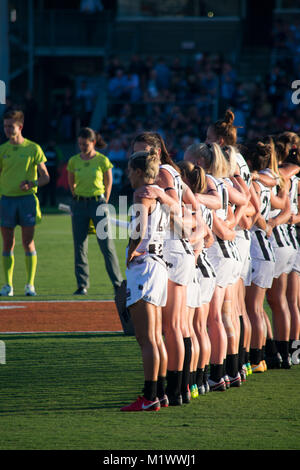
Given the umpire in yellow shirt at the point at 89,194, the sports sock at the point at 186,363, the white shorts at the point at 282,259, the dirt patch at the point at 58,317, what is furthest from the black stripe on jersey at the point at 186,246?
the umpire in yellow shirt at the point at 89,194

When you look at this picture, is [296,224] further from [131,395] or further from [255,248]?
[131,395]

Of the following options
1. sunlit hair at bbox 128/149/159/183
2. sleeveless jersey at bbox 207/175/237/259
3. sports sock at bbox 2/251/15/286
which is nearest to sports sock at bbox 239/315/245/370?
sleeveless jersey at bbox 207/175/237/259

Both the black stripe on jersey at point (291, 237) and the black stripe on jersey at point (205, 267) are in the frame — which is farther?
the black stripe on jersey at point (291, 237)

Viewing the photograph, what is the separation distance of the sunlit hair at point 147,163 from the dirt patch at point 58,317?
3682mm

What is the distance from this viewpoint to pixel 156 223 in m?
5.89

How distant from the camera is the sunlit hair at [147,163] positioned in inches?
229

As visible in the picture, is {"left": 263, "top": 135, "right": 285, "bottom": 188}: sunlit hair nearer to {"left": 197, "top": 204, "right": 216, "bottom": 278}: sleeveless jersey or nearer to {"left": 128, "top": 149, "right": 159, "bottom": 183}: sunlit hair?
{"left": 197, "top": 204, "right": 216, "bottom": 278}: sleeveless jersey

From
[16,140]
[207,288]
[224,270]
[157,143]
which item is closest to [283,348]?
[224,270]

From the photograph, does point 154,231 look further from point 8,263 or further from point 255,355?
point 8,263

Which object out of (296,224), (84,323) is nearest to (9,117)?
(84,323)

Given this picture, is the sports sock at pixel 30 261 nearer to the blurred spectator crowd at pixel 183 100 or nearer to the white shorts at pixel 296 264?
the white shorts at pixel 296 264

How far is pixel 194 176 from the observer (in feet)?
20.7

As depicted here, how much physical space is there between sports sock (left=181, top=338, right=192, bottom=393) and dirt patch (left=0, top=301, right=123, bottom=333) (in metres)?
3.00

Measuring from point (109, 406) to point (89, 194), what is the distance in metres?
5.37
